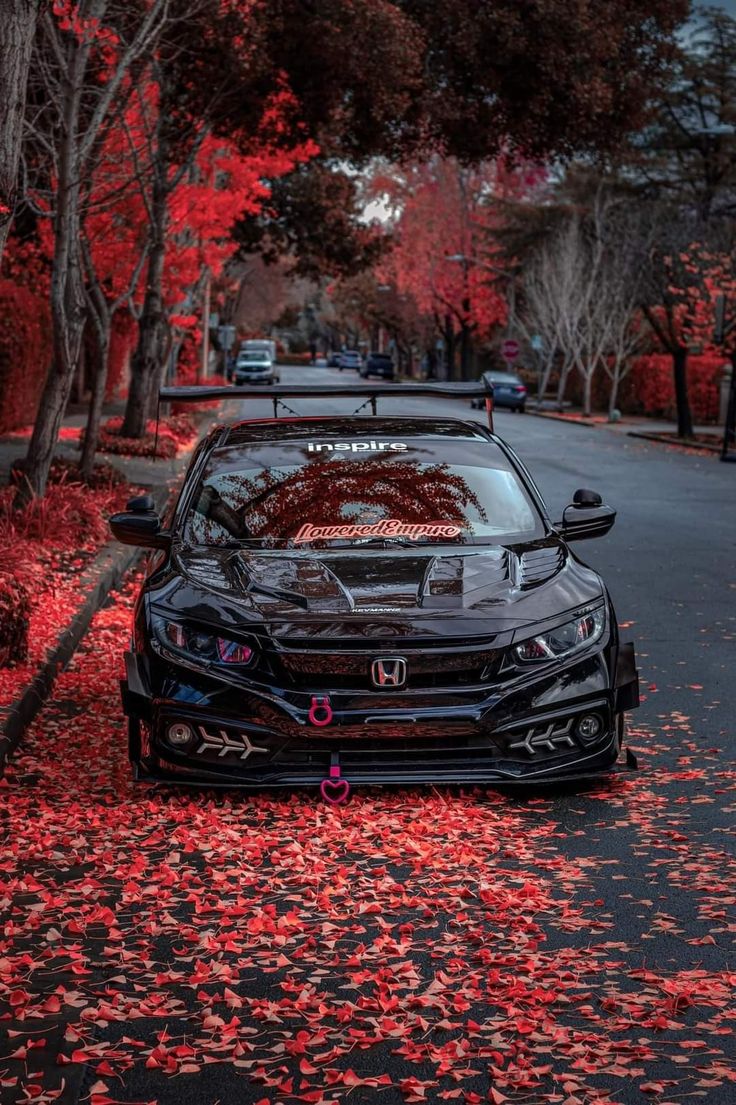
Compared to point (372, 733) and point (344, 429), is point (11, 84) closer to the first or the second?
point (344, 429)

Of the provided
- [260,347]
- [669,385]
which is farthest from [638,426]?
[260,347]

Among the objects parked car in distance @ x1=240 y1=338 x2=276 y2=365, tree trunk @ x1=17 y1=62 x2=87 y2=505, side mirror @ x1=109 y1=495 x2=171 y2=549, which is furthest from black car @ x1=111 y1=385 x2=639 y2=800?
parked car in distance @ x1=240 y1=338 x2=276 y2=365

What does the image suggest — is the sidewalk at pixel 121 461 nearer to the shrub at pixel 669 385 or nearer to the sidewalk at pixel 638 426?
the sidewalk at pixel 638 426

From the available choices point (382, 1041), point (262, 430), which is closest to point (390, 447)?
point (262, 430)

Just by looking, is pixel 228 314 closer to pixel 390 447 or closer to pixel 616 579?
pixel 616 579

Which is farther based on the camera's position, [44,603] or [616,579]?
[616,579]

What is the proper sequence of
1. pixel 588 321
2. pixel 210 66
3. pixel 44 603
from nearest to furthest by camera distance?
pixel 44 603 < pixel 210 66 < pixel 588 321

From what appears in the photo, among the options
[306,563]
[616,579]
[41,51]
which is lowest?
[616,579]

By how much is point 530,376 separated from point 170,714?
77.2 m

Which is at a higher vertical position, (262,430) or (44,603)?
(262,430)

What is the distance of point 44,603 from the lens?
1109 centimetres

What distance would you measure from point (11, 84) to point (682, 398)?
35541mm

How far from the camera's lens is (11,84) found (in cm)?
892

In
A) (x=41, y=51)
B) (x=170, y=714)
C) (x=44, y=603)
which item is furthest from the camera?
(x=41, y=51)
